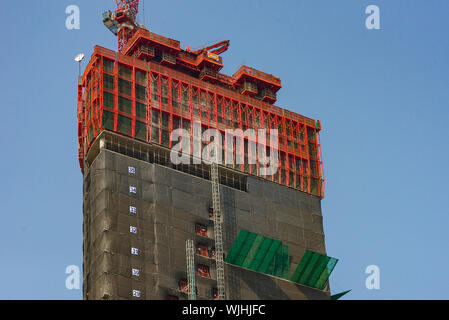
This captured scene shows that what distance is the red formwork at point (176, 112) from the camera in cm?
15925

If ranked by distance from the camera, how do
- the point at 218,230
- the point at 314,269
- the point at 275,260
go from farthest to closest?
1. the point at 314,269
2. the point at 275,260
3. the point at 218,230

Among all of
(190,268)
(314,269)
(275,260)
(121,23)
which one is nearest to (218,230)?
(190,268)

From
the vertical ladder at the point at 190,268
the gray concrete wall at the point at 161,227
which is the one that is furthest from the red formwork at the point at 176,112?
the vertical ladder at the point at 190,268

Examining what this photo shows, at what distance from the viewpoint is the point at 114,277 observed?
14138 centimetres

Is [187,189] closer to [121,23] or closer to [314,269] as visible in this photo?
[314,269]

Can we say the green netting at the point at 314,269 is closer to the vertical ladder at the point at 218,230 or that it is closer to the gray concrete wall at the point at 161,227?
the gray concrete wall at the point at 161,227

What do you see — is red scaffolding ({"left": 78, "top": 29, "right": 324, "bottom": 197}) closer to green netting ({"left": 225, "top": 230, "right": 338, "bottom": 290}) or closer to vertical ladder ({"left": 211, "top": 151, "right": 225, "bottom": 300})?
vertical ladder ({"left": 211, "top": 151, "right": 225, "bottom": 300})

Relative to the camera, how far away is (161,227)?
5891 inches

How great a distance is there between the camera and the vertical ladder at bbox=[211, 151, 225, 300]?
493 ft

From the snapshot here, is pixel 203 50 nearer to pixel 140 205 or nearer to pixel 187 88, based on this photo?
pixel 187 88

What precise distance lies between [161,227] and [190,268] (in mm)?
8176

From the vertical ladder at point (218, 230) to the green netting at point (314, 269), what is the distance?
16.8 meters

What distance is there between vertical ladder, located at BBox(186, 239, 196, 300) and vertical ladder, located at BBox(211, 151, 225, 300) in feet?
16.8
